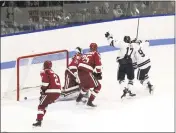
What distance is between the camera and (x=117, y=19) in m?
6.56

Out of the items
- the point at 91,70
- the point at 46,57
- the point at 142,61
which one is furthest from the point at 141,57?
the point at 46,57

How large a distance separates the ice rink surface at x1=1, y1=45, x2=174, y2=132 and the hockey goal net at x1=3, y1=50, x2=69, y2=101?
6.5 inches

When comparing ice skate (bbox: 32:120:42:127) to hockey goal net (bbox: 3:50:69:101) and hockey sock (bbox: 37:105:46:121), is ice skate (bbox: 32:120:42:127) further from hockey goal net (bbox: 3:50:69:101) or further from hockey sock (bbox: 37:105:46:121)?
hockey goal net (bbox: 3:50:69:101)

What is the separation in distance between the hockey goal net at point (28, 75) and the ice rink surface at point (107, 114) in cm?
16

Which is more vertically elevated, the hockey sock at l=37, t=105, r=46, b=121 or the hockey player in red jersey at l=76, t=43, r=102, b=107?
the hockey player in red jersey at l=76, t=43, r=102, b=107

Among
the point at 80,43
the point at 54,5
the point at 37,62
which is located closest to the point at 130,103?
the point at 37,62

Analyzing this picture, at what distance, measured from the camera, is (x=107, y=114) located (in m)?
4.11

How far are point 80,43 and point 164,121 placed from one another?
8.39 feet

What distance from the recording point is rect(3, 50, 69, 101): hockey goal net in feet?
15.4

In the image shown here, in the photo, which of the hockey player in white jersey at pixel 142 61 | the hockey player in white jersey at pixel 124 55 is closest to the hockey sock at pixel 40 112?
the hockey player in white jersey at pixel 124 55

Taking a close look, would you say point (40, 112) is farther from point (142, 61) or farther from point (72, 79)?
point (142, 61)

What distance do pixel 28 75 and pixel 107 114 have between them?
1.19 meters

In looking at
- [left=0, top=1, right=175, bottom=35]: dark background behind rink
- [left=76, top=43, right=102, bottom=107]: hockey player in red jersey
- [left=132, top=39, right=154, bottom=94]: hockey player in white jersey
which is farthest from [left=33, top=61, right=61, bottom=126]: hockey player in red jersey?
[left=0, top=1, right=175, bottom=35]: dark background behind rink

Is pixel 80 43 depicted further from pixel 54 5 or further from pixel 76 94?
pixel 76 94
